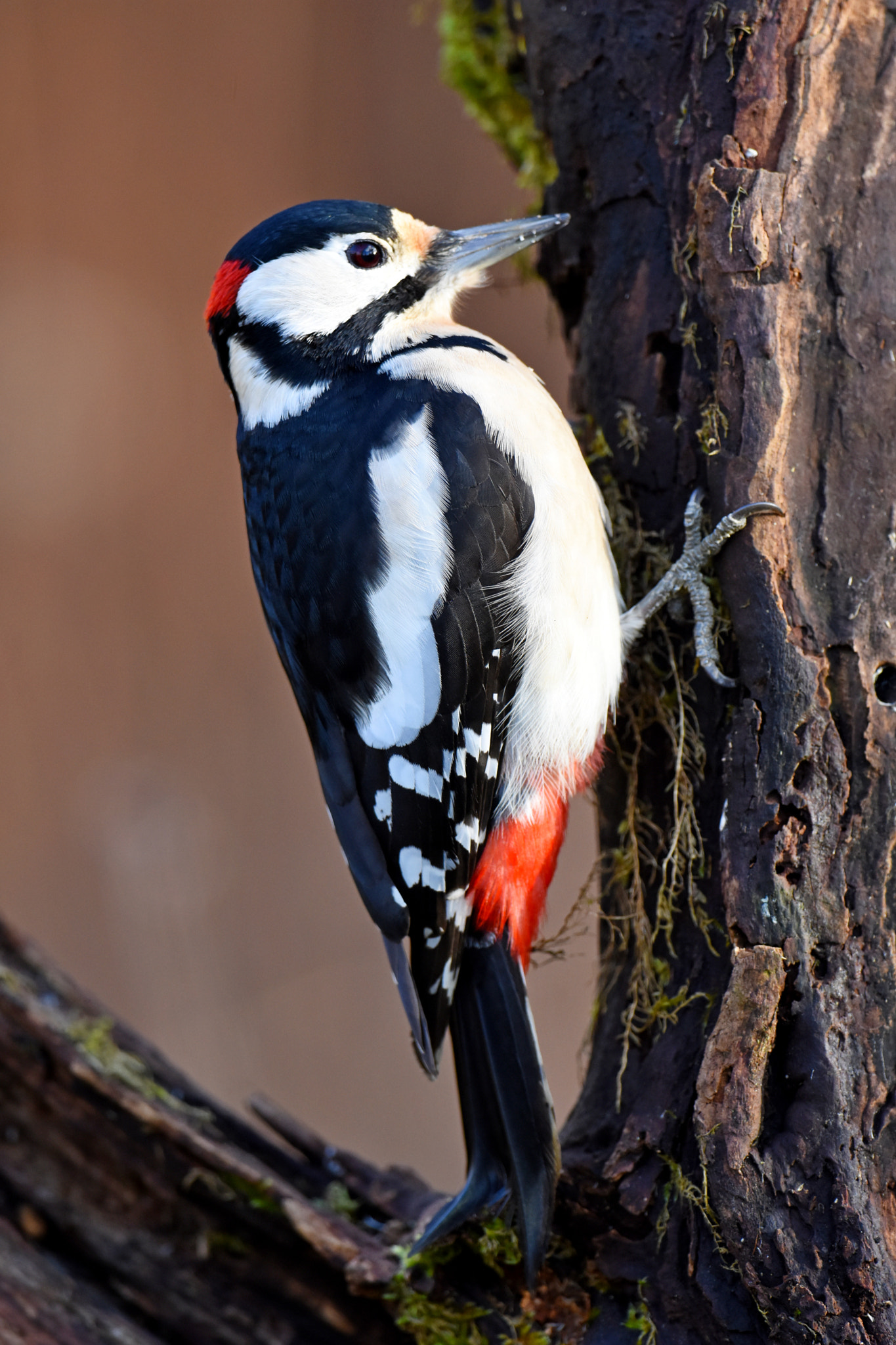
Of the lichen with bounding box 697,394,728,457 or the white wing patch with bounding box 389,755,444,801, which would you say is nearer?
the lichen with bounding box 697,394,728,457

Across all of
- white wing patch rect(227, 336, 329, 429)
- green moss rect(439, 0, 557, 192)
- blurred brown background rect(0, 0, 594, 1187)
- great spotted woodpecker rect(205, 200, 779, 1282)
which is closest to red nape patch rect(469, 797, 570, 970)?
great spotted woodpecker rect(205, 200, 779, 1282)

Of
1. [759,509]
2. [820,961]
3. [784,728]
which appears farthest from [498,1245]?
[759,509]

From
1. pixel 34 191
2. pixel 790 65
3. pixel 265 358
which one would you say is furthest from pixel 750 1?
pixel 34 191

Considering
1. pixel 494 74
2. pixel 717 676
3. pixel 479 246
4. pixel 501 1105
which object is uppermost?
pixel 494 74

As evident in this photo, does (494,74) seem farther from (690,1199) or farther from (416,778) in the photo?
(690,1199)

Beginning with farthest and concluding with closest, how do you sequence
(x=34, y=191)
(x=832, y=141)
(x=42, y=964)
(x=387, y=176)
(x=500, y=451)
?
(x=387, y=176) < (x=34, y=191) < (x=42, y=964) < (x=500, y=451) < (x=832, y=141)

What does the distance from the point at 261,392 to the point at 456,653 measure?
0.56 metres

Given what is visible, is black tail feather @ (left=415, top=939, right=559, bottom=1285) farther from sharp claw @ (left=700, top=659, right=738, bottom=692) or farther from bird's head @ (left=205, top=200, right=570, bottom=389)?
bird's head @ (left=205, top=200, right=570, bottom=389)

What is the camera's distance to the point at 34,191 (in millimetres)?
2840

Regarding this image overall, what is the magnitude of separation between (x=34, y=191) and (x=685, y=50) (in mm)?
1987

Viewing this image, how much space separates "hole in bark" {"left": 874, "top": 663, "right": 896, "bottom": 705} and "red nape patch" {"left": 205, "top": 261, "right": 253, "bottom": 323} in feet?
3.57

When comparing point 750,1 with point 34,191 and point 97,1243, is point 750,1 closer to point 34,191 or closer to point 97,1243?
point 97,1243

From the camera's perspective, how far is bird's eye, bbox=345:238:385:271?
167 centimetres

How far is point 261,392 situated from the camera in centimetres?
170
